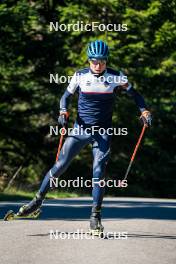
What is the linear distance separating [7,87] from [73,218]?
57.9ft

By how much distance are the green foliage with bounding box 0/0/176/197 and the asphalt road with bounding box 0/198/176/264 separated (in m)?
15.7

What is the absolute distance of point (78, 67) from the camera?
29.3 m

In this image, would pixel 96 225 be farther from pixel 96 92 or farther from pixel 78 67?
pixel 78 67

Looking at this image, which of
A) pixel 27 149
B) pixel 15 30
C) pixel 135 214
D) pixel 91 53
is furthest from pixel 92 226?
pixel 27 149

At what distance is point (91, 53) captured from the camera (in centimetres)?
1026

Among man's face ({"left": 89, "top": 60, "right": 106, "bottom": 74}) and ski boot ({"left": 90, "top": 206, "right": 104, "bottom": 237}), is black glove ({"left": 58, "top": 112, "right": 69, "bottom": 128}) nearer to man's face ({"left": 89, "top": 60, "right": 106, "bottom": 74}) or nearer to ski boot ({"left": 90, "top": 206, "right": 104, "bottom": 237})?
man's face ({"left": 89, "top": 60, "right": 106, "bottom": 74})

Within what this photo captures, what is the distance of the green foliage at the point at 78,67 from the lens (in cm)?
2897

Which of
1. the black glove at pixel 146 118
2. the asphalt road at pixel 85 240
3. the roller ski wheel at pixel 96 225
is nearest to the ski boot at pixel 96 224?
the roller ski wheel at pixel 96 225

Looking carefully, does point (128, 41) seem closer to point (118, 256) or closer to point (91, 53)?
point (91, 53)

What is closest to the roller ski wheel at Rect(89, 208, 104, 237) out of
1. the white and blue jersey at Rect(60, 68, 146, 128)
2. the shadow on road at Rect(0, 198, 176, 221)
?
the white and blue jersey at Rect(60, 68, 146, 128)

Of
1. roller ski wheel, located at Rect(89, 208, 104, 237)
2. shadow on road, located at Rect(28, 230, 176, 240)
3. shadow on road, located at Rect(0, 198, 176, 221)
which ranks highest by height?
roller ski wheel, located at Rect(89, 208, 104, 237)

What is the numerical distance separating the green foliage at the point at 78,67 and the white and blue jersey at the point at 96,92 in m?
17.3

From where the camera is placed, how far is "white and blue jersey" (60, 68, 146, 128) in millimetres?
10391

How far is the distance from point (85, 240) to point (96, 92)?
182 cm
